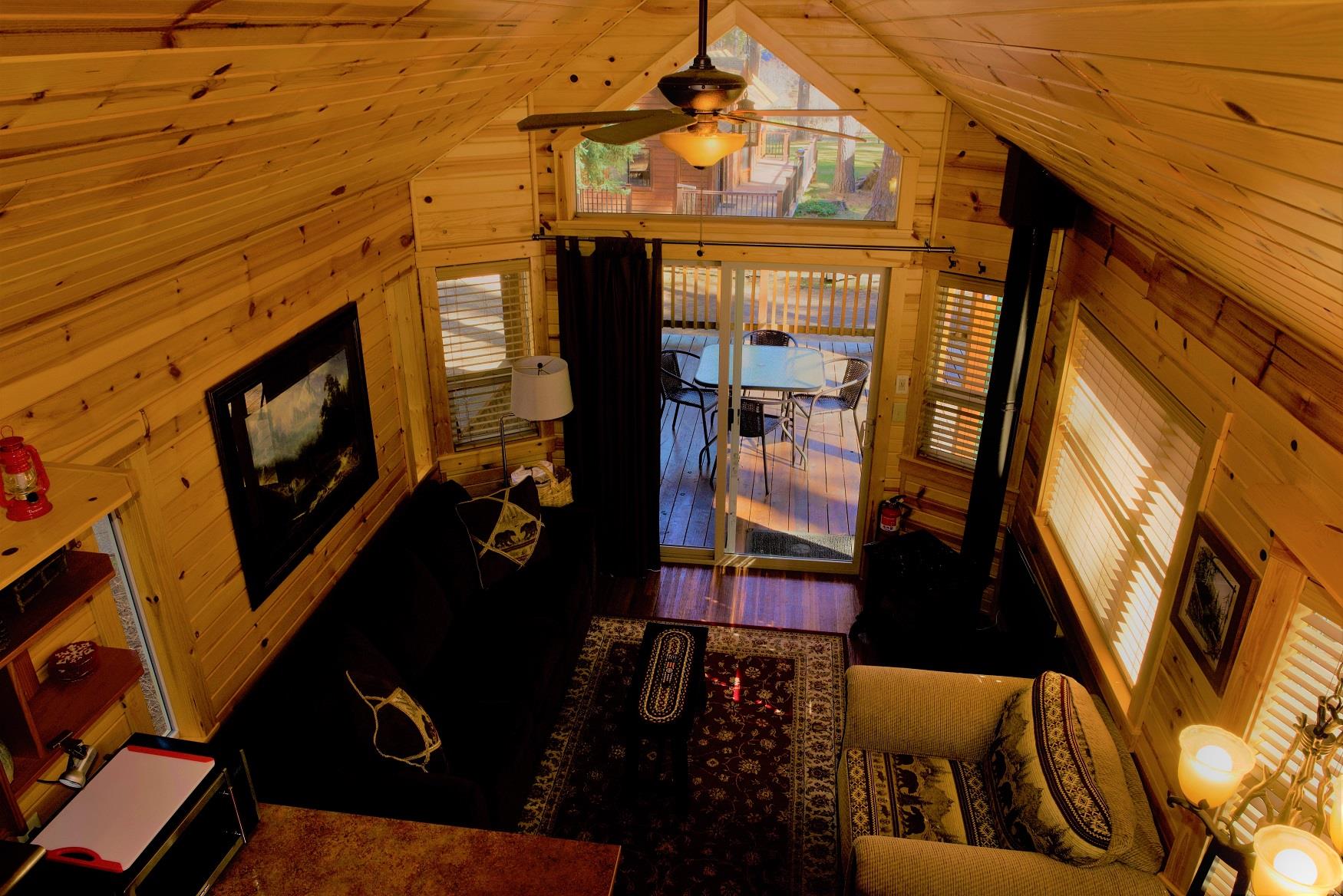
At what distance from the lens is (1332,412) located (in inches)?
84.6

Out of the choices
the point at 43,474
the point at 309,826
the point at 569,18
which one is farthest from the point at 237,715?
the point at 569,18

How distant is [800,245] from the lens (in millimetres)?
4918

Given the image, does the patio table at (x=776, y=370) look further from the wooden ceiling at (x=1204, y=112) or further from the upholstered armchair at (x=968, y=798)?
the wooden ceiling at (x=1204, y=112)

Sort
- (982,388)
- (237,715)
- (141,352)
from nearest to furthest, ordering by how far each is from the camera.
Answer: (141,352) → (237,715) → (982,388)

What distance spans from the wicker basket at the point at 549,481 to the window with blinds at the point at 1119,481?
2587mm

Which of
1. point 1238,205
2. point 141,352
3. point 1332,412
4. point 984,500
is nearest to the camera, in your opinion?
point 1238,205

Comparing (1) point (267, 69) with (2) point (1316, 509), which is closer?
(1) point (267, 69)

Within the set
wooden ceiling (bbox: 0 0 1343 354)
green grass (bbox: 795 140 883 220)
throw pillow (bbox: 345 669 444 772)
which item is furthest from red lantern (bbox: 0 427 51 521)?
green grass (bbox: 795 140 883 220)

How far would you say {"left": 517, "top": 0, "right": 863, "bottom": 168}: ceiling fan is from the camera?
2.42 meters

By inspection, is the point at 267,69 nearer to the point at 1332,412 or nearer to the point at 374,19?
the point at 374,19

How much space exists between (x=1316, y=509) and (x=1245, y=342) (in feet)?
2.26

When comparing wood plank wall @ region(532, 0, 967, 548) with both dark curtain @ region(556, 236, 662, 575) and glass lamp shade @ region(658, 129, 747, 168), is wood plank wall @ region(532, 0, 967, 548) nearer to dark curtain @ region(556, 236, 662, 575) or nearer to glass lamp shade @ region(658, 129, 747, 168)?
dark curtain @ region(556, 236, 662, 575)

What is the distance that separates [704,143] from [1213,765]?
2099mm

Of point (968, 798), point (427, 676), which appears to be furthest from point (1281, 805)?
point (427, 676)
